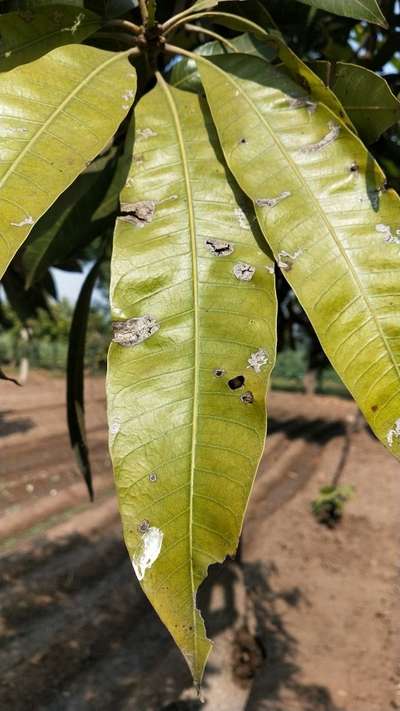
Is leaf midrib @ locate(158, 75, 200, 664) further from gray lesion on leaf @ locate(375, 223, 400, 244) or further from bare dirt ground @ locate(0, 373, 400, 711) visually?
bare dirt ground @ locate(0, 373, 400, 711)

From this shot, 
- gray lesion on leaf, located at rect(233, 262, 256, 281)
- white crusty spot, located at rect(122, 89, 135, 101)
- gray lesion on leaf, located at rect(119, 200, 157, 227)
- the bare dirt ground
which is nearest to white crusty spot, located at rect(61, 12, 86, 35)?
white crusty spot, located at rect(122, 89, 135, 101)

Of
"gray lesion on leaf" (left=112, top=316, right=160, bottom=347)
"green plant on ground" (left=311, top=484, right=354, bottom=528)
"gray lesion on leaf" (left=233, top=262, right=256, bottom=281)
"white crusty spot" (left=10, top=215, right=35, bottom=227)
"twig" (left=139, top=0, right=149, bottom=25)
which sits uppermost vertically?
"twig" (left=139, top=0, right=149, bottom=25)

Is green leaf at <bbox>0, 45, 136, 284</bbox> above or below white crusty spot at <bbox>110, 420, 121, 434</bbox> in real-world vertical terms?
above

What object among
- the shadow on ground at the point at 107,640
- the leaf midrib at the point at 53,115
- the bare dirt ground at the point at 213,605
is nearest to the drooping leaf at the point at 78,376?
the bare dirt ground at the point at 213,605

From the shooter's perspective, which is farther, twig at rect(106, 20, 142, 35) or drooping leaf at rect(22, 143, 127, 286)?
drooping leaf at rect(22, 143, 127, 286)

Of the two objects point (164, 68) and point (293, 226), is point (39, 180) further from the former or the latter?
point (164, 68)

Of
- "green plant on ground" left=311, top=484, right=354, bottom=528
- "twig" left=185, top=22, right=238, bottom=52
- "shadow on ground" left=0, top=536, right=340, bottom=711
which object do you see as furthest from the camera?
"green plant on ground" left=311, top=484, right=354, bottom=528

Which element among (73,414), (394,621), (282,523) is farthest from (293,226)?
(282,523)

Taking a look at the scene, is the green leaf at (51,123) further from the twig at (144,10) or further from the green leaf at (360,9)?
the green leaf at (360,9)
